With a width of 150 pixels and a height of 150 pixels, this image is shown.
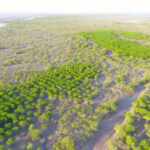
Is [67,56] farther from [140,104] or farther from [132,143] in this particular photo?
[132,143]

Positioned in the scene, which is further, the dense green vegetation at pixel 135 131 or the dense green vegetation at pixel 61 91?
the dense green vegetation at pixel 61 91

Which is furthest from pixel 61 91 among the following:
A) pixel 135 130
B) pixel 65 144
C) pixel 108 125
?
pixel 135 130

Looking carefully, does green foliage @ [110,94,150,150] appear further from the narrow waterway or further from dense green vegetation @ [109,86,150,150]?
the narrow waterway

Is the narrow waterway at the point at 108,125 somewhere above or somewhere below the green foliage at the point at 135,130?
below

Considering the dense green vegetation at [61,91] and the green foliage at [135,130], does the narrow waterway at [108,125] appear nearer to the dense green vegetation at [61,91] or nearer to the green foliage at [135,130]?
the dense green vegetation at [61,91]

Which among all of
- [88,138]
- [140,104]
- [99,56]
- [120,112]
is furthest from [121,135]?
[99,56]

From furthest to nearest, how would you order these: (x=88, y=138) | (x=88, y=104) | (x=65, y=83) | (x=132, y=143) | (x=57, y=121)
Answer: (x=65, y=83)
(x=88, y=104)
(x=57, y=121)
(x=88, y=138)
(x=132, y=143)

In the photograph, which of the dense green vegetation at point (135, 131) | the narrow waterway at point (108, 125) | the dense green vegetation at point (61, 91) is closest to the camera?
the dense green vegetation at point (135, 131)

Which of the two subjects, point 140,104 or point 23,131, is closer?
point 23,131

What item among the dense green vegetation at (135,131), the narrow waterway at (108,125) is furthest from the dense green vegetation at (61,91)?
the dense green vegetation at (135,131)
